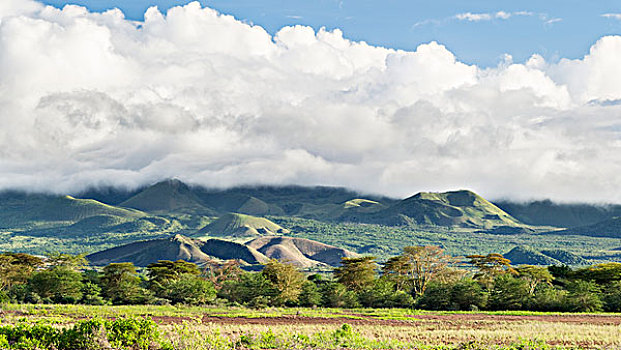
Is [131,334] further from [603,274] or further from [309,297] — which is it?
[603,274]

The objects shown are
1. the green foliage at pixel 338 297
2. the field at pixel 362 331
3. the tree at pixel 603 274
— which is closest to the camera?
the field at pixel 362 331

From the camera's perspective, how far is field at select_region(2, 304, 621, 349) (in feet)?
131

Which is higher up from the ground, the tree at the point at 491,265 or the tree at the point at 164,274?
the tree at the point at 491,265

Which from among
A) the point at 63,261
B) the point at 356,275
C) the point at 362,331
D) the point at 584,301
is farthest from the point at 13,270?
the point at 584,301

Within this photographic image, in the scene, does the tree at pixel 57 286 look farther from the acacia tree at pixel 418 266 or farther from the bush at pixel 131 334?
the bush at pixel 131 334

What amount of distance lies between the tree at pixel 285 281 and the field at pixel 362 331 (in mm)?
13390

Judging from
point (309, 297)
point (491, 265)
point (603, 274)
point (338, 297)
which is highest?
point (603, 274)

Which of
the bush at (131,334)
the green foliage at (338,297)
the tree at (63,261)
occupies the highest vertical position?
the bush at (131,334)

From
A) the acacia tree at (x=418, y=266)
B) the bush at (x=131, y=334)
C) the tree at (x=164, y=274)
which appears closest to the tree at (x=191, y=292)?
the tree at (x=164, y=274)

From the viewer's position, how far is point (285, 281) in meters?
92.8

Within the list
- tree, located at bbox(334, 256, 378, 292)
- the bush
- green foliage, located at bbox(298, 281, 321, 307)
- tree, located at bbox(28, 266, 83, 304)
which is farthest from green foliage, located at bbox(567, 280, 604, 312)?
the bush

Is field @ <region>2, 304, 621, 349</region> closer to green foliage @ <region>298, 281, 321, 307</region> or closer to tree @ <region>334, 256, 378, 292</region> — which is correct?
green foliage @ <region>298, 281, 321, 307</region>

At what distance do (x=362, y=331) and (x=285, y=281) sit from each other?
41.3m

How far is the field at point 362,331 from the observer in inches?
1566
